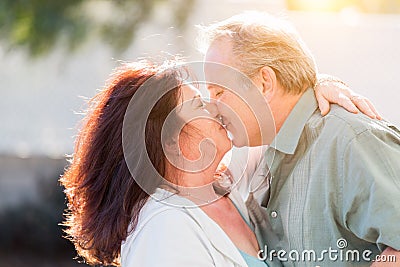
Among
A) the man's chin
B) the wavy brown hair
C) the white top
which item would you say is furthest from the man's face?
the white top

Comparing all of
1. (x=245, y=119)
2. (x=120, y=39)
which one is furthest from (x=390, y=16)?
(x=245, y=119)

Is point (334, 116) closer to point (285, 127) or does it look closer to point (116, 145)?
point (285, 127)

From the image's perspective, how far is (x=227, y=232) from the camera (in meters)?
2.04

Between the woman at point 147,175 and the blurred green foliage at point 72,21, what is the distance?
3.05m

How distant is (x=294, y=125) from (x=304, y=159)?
99 millimetres

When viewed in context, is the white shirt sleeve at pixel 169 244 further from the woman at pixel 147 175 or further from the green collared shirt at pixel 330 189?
the green collared shirt at pixel 330 189

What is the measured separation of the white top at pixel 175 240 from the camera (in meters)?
1.81

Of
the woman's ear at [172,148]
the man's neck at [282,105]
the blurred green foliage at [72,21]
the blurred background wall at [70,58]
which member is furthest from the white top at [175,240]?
the blurred green foliage at [72,21]

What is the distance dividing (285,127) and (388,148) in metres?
0.32

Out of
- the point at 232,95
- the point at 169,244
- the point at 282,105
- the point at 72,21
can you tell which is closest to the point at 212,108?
the point at 232,95

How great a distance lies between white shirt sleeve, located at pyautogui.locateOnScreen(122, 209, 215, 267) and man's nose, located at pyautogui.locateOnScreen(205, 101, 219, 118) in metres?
0.30

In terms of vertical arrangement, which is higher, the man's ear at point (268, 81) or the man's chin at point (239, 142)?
the man's ear at point (268, 81)

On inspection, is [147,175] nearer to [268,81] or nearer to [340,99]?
[268,81]

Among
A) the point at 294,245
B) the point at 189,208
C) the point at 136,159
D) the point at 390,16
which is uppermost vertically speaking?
the point at 136,159
